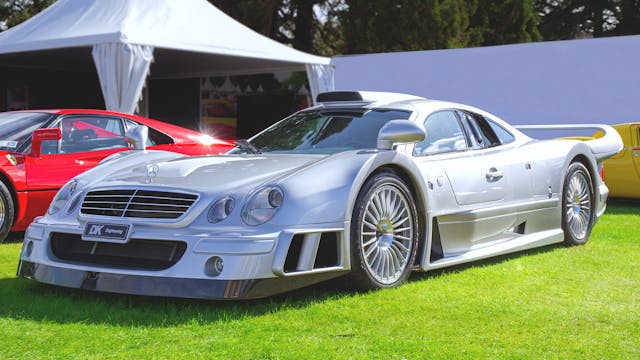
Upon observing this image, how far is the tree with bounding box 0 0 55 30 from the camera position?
32594 mm

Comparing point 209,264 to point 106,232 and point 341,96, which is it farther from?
point 341,96

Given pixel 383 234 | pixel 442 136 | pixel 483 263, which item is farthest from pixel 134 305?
pixel 483 263

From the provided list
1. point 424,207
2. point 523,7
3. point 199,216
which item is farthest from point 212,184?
point 523,7

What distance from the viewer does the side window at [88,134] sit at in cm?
783

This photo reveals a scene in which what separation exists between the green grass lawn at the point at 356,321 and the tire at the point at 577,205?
4.65ft

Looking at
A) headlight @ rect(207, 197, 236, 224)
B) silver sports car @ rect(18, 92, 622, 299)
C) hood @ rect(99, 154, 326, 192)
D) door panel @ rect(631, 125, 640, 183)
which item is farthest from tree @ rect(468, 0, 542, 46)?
headlight @ rect(207, 197, 236, 224)

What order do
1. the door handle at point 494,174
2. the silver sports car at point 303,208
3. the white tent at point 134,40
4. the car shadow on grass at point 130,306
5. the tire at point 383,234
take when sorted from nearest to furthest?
the car shadow on grass at point 130,306 → the silver sports car at point 303,208 → the tire at point 383,234 → the door handle at point 494,174 → the white tent at point 134,40

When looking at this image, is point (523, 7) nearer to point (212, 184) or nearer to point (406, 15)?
point (406, 15)

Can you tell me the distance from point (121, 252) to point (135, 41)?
9.37 m

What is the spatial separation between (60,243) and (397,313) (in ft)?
6.69

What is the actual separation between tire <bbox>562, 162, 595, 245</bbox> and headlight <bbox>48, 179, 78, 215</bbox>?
4.07 meters

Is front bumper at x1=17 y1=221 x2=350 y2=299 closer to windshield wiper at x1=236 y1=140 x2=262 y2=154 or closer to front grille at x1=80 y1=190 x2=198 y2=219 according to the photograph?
front grille at x1=80 y1=190 x2=198 y2=219

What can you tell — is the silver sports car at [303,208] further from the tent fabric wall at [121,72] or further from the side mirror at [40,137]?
the tent fabric wall at [121,72]

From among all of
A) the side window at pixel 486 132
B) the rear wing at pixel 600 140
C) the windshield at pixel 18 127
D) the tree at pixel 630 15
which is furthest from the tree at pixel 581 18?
the windshield at pixel 18 127
